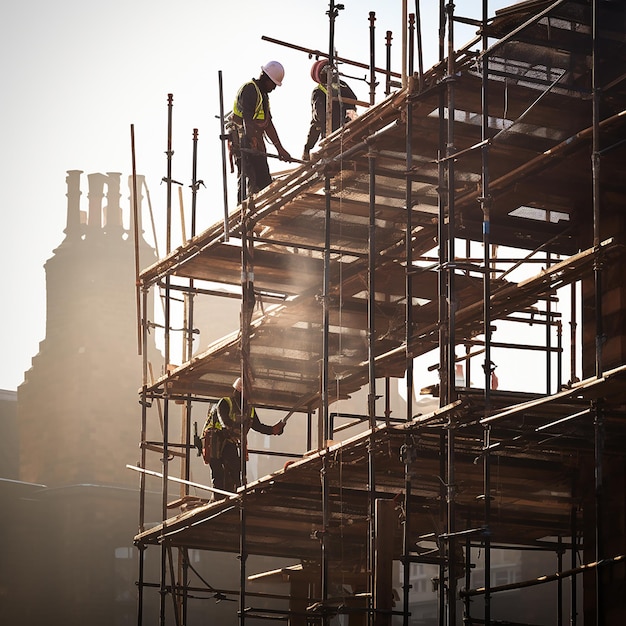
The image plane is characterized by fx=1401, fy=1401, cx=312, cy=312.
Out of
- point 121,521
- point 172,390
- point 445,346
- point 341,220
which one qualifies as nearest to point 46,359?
point 121,521

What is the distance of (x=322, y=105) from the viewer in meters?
17.9

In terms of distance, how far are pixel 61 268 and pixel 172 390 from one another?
36158mm

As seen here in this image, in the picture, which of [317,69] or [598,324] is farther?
[317,69]

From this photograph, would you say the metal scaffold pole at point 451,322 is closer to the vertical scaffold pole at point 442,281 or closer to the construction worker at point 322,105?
the vertical scaffold pole at point 442,281

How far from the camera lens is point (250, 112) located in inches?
697

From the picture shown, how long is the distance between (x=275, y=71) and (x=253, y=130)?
2.81 feet

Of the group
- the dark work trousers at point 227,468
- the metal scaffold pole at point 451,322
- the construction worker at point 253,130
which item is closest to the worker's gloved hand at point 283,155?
the construction worker at point 253,130

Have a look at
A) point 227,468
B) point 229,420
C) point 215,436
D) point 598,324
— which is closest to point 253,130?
point 229,420

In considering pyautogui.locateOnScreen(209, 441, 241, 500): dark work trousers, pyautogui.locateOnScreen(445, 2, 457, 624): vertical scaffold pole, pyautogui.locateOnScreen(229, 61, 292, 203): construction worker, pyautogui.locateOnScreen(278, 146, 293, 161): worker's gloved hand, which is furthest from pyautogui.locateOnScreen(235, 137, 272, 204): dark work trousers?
pyautogui.locateOnScreen(445, 2, 457, 624): vertical scaffold pole

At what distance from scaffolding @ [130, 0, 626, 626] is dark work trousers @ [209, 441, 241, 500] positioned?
556 millimetres

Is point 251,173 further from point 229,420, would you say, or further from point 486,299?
point 486,299

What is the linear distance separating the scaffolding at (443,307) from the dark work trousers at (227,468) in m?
0.56

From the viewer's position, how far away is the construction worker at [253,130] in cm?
1748

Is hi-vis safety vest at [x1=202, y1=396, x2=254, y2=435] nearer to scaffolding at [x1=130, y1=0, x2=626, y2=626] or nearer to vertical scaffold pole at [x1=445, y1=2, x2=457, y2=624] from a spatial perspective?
scaffolding at [x1=130, y1=0, x2=626, y2=626]
